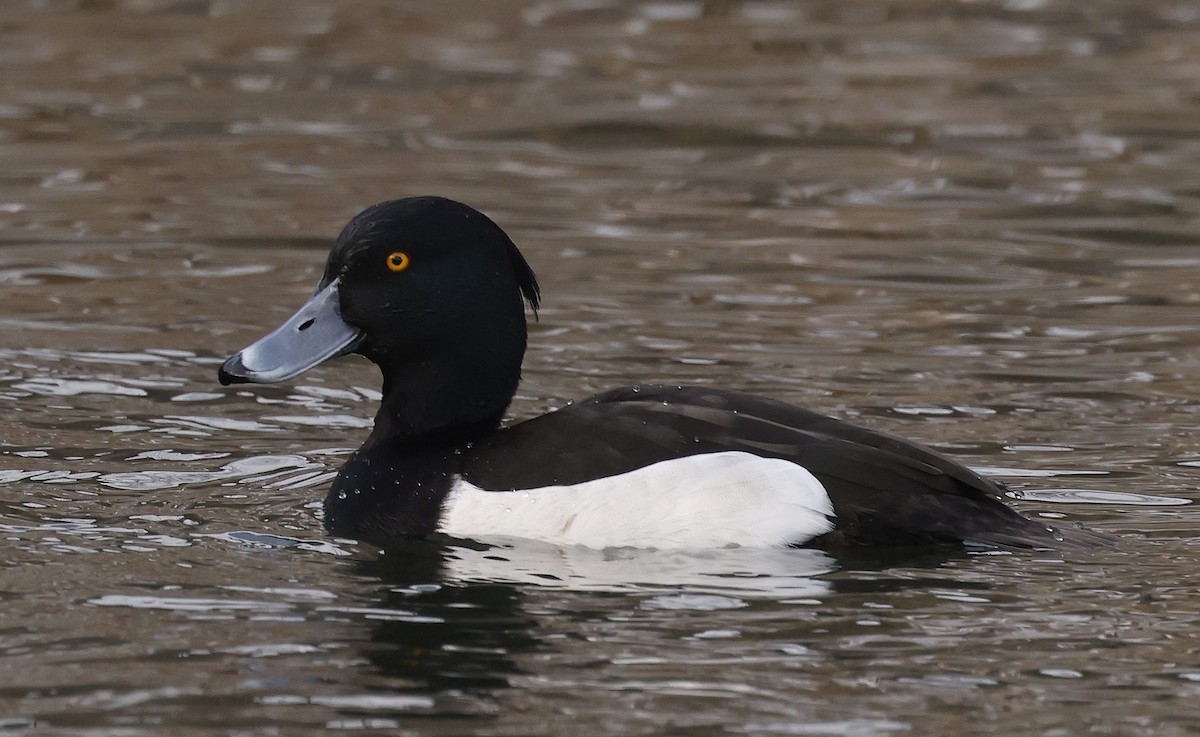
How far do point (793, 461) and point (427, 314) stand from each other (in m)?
1.27

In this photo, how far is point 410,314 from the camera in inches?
247

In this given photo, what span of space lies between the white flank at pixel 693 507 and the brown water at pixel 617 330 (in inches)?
3.2

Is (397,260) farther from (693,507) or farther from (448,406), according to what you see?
(693,507)

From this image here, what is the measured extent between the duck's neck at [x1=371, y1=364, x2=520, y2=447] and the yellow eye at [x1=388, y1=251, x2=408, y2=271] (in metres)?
0.32

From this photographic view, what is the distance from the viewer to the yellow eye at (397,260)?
20.5ft

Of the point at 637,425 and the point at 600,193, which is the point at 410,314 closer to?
the point at 637,425

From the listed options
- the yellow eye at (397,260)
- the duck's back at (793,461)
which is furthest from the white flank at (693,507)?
the yellow eye at (397,260)

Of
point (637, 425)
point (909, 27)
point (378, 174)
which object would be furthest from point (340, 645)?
point (909, 27)

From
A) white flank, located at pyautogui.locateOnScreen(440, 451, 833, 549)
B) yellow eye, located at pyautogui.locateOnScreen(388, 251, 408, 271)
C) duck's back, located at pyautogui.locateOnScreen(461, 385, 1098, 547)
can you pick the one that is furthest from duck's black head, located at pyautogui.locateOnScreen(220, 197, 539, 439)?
white flank, located at pyautogui.locateOnScreen(440, 451, 833, 549)

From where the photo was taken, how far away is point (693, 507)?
18.7 ft

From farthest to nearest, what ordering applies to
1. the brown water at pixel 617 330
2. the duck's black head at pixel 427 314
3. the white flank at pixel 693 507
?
the duck's black head at pixel 427 314 < the white flank at pixel 693 507 < the brown water at pixel 617 330

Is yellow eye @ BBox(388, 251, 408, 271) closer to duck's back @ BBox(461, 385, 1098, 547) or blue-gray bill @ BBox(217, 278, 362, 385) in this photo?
blue-gray bill @ BBox(217, 278, 362, 385)

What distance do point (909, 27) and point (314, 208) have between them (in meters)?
6.55

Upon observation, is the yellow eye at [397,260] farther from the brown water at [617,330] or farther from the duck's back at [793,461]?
the brown water at [617,330]
